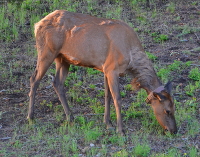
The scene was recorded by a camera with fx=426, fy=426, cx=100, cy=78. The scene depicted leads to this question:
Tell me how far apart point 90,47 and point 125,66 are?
2.52 ft

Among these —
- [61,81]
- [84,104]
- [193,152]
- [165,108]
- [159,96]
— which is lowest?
[84,104]

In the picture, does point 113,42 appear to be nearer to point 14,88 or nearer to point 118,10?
point 14,88

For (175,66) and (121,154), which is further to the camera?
(175,66)

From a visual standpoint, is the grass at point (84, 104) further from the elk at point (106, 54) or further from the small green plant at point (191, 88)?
the elk at point (106, 54)

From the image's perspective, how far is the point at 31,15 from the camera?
13.2 m

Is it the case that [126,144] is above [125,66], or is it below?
below

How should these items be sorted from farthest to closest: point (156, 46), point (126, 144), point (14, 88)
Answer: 1. point (156, 46)
2. point (14, 88)
3. point (126, 144)

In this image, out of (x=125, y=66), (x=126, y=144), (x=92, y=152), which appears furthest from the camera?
(x=125, y=66)

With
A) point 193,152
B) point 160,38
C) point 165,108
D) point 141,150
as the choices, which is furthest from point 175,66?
point 141,150

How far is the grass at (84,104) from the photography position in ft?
23.2

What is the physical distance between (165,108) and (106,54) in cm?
148

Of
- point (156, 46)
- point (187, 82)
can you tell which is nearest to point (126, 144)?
point (187, 82)

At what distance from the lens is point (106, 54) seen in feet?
26.1

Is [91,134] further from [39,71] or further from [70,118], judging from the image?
[39,71]
